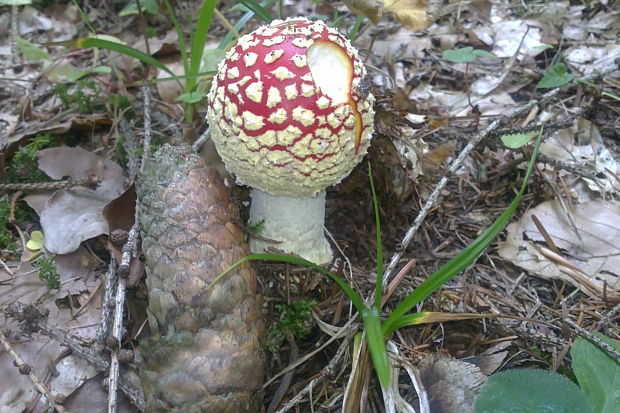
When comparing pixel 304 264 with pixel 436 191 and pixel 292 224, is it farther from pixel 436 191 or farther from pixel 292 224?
pixel 436 191

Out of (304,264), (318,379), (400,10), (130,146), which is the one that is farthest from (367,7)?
(318,379)

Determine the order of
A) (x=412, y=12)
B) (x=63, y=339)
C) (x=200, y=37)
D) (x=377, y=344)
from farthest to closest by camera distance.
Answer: (x=200, y=37)
(x=412, y=12)
(x=63, y=339)
(x=377, y=344)

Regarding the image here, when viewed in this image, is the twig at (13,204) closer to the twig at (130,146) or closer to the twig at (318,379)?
the twig at (130,146)

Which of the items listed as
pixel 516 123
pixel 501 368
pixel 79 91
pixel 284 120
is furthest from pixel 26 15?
pixel 501 368

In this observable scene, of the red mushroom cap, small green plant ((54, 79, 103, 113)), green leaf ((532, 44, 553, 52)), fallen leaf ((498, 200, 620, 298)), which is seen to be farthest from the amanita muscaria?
green leaf ((532, 44, 553, 52))

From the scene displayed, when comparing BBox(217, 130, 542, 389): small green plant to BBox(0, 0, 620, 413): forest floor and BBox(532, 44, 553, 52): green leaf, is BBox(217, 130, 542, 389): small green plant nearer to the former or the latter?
BBox(0, 0, 620, 413): forest floor

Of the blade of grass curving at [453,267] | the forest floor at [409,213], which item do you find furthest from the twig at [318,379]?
the blade of grass curving at [453,267]
